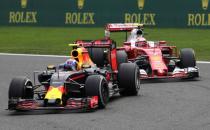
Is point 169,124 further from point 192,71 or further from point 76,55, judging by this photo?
point 192,71

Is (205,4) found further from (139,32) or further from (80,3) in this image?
(139,32)

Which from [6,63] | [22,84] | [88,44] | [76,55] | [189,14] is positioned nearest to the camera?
[22,84]

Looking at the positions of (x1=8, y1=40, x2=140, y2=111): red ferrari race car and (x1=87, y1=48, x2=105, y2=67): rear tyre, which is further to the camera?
(x1=87, y1=48, x2=105, y2=67): rear tyre

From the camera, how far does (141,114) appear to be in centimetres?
972

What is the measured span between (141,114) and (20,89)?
1.83 metres

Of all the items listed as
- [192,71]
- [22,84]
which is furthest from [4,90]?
[192,71]

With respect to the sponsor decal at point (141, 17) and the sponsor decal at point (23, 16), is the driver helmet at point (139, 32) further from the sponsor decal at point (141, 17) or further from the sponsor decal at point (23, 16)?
the sponsor decal at point (23, 16)

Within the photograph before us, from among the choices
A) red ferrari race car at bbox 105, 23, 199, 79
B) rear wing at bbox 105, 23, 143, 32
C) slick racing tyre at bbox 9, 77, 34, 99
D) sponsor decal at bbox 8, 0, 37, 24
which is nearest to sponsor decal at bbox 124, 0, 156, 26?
sponsor decal at bbox 8, 0, 37, 24

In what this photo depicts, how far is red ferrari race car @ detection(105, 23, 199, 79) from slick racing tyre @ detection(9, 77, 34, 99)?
411cm

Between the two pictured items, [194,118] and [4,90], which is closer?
[194,118]

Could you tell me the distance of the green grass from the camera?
23.5 meters

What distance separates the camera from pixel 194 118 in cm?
920

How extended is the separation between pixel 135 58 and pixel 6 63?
5.20 meters

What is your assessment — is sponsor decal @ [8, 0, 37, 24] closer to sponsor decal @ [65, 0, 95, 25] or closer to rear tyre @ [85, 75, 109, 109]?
sponsor decal @ [65, 0, 95, 25]
